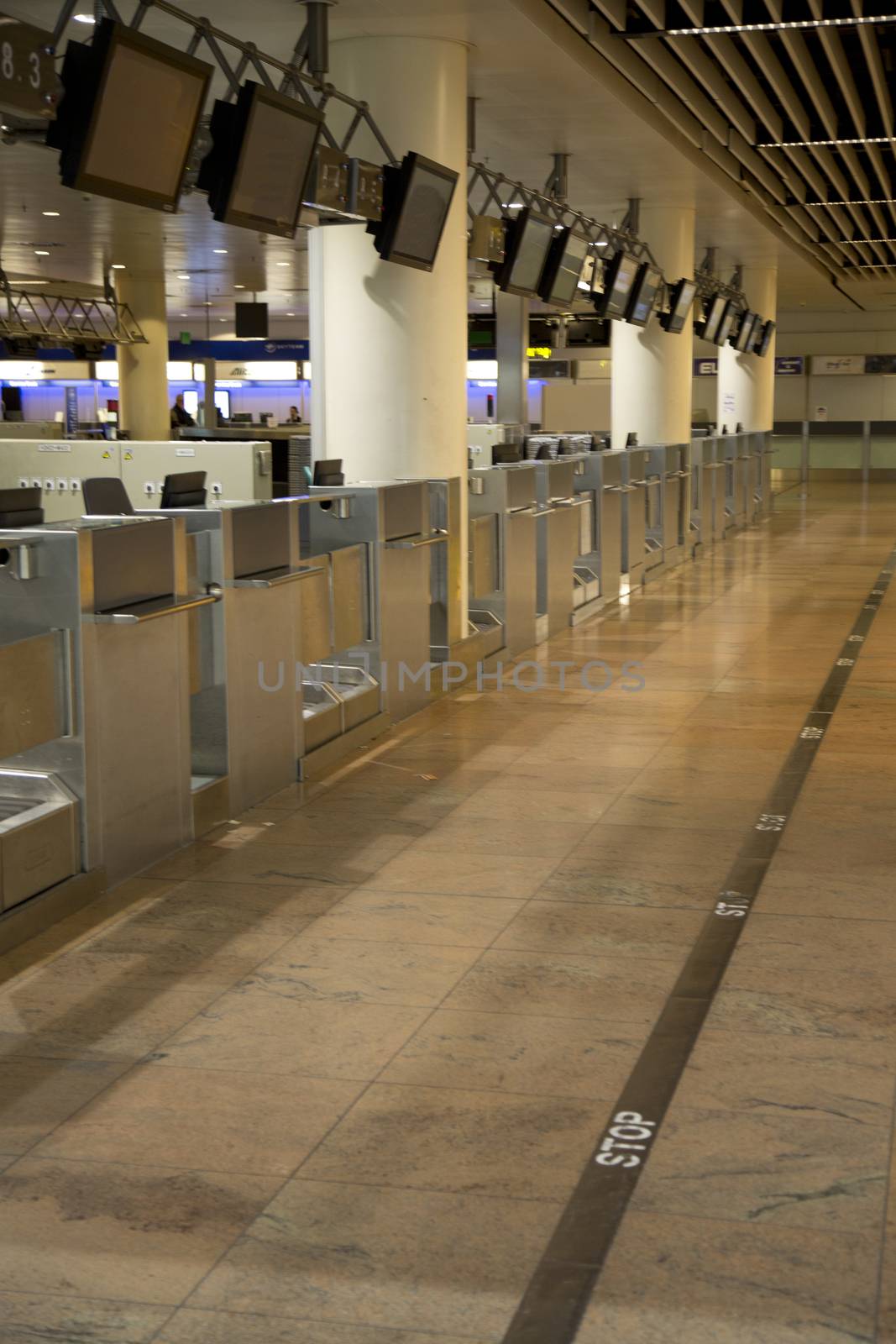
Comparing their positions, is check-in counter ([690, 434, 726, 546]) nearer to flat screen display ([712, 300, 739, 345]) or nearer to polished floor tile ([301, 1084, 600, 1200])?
flat screen display ([712, 300, 739, 345])

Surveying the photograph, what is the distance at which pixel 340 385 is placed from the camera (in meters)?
8.00

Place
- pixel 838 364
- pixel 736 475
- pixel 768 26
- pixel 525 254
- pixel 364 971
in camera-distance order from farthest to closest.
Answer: pixel 838 364 < pixel 736 475 < pixel 525 254 < pixel 768 26 < pixel 364 971

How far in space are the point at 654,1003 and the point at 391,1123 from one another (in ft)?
3.03

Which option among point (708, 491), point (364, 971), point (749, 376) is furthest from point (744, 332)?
point (364, 971)

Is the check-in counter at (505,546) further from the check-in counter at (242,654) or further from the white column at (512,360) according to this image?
the white column at (512,360)

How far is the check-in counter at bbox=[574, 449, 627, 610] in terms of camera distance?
12.0 m

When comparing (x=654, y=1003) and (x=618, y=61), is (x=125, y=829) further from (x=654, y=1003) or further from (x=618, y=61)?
(x=618, y=61)

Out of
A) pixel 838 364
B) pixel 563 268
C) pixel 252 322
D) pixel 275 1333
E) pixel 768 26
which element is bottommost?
pixel 275 1333

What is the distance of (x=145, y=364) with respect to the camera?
933 inches

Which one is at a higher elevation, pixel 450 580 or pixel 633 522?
pixel 633 522

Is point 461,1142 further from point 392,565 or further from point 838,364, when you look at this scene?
point 838,364

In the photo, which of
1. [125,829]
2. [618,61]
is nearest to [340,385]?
[618,61]

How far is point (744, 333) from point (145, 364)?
9.11m

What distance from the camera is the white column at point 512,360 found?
19.0m
